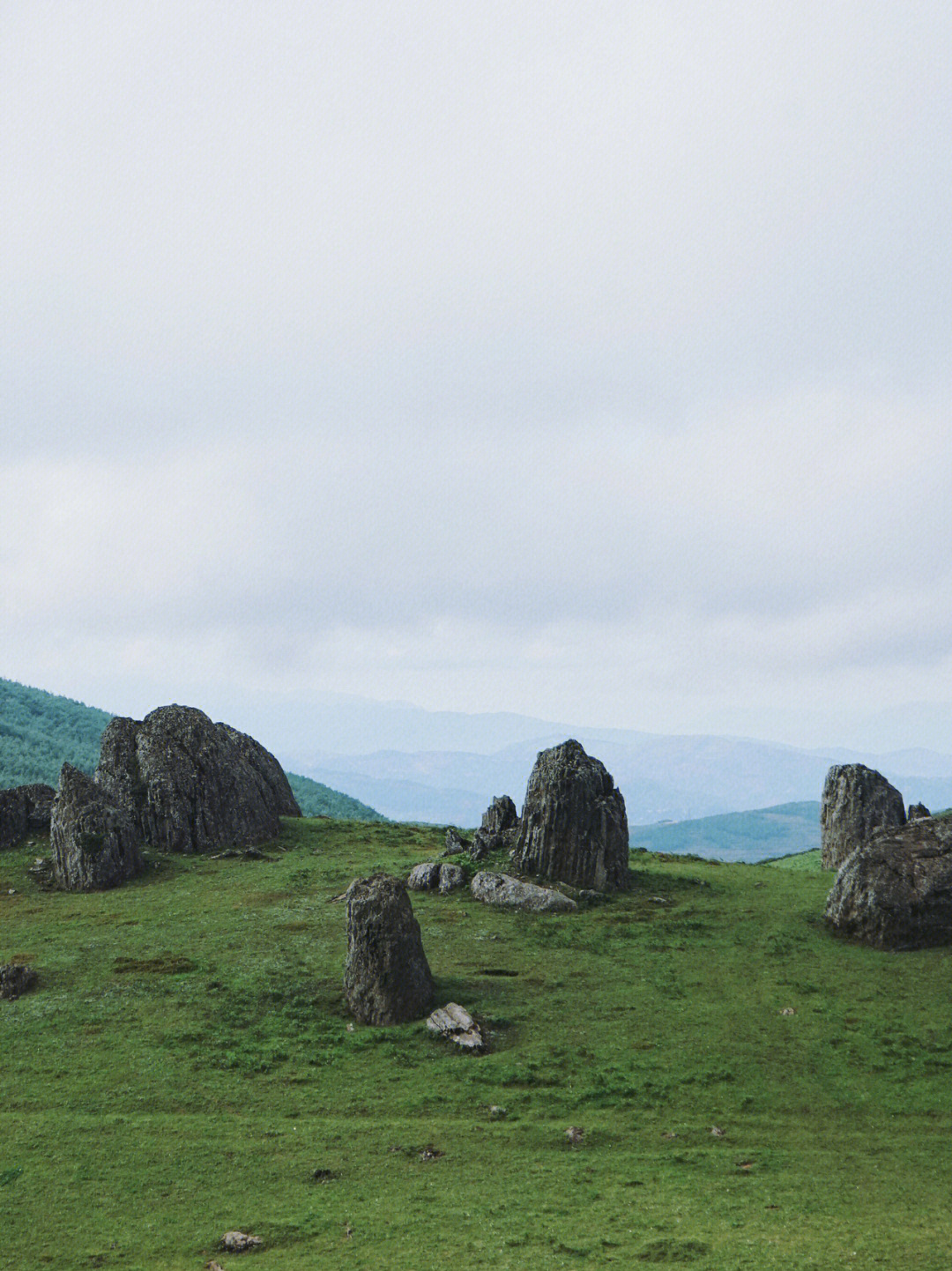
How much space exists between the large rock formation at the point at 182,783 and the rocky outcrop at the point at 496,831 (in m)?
14.7

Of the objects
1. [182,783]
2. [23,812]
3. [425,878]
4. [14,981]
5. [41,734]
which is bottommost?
[14,981]

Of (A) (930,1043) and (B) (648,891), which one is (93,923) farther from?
(A) (930,1043)

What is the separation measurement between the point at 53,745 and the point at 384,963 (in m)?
122

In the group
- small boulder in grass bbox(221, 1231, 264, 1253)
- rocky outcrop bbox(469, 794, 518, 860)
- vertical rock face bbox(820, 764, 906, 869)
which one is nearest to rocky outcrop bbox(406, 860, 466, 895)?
rocky outcrop bbox(469, 794, 518, 860)

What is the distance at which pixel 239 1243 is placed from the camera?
17.5 m

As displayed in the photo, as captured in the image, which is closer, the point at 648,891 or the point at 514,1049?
the point at 514,1049

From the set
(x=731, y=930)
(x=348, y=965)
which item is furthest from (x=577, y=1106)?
(x=731, y=930)

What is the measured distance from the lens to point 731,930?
1463 inches

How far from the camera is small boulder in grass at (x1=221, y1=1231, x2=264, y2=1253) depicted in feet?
57.2

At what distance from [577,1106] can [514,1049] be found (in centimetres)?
313

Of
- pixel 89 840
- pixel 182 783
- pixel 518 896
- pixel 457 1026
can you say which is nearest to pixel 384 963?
pixel 457 1026

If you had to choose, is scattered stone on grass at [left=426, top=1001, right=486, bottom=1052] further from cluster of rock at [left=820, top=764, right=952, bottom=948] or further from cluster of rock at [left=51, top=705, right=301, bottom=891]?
cluster of rock at [left=51, top=705, right=301, bottom=891]

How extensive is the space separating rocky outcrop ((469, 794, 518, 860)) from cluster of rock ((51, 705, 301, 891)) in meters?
14.6

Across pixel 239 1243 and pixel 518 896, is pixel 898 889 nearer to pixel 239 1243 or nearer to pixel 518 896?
pixel 518 896
